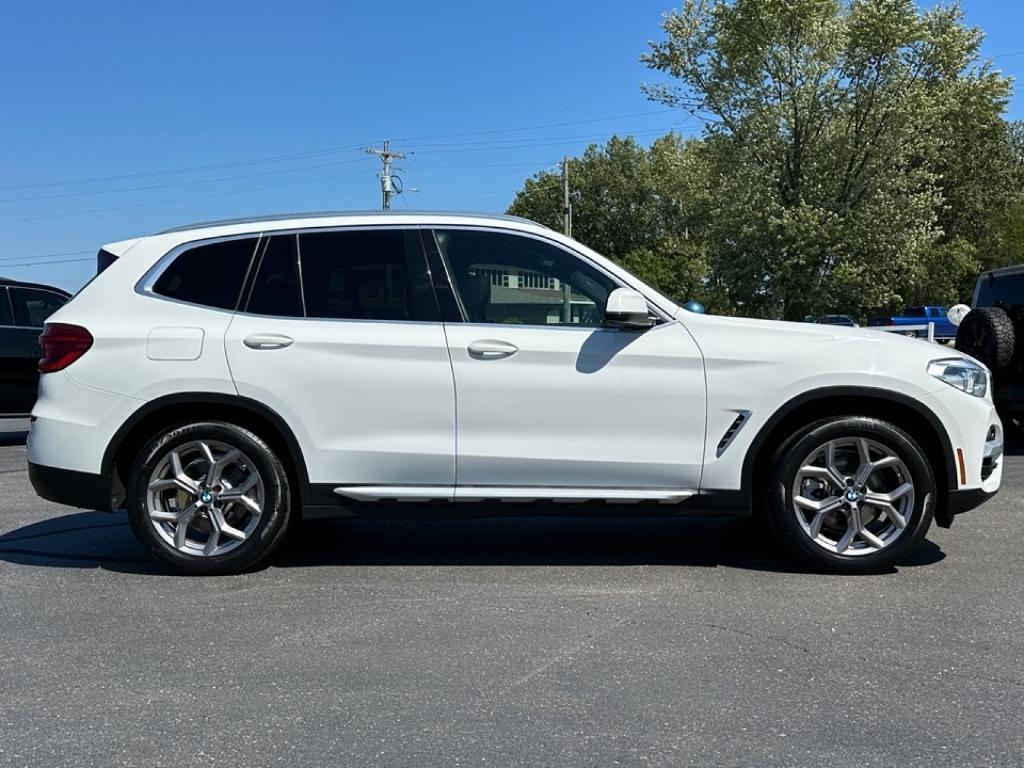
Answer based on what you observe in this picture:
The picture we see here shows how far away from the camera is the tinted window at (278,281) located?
15.5ft

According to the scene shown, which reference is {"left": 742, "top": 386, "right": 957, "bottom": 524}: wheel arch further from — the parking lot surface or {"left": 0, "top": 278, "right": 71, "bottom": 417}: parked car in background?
{"left": 0, "top": 278, "right": 71, "bottom": 417}: parked car in background

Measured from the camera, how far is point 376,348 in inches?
181

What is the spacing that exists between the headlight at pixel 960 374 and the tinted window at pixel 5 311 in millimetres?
9369

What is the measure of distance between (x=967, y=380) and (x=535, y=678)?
277 cm

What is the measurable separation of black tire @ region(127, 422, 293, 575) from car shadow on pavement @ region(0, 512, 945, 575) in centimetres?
30

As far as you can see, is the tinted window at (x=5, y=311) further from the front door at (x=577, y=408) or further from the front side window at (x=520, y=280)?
the front door at (x=577, y=408)

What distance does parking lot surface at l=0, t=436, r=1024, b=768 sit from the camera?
116 inches

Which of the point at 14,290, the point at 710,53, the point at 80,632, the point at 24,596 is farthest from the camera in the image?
the point at 710,53

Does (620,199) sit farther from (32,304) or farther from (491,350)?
(491,350)

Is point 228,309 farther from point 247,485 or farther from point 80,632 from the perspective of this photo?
point 80,632

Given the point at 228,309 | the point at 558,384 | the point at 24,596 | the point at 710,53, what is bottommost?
the point at 24,596

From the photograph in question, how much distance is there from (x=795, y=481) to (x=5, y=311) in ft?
29.4

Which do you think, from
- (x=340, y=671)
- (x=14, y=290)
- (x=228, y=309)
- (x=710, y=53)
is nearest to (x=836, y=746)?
(x=340, y=671)

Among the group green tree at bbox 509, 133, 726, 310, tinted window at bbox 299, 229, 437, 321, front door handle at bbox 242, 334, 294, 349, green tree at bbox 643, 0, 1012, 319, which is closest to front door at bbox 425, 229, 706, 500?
tinted window at bbox 299, 229, 437, 321
